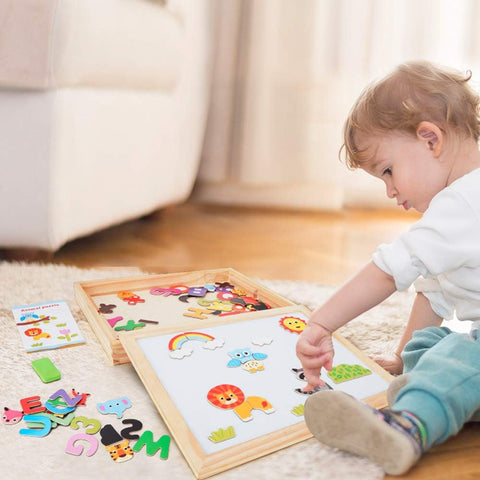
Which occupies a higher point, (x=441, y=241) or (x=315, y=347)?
→ (x=441, y=241)

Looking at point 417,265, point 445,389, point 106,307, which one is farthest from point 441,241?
point 106,307

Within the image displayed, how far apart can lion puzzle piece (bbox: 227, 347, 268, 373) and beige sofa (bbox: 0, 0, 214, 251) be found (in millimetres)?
529

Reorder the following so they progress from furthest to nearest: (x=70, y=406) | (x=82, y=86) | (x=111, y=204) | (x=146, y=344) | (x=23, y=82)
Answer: (x=111, y=204), (x=82, y=86), (x=23, y=82), (x=146, y=344), (x=70, y=406)

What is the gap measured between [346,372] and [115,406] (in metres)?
0.28

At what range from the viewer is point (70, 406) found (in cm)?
65

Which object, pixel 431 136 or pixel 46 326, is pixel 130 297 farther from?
pixel 431 136

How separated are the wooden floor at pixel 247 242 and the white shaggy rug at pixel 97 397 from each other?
0.21 m

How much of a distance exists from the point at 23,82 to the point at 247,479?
803 mm

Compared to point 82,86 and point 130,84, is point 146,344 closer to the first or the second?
point 82,86

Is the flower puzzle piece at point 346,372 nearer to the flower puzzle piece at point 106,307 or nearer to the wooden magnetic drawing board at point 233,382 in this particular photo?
the wooden magnetic drawing board at point 233,382

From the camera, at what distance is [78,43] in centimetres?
107

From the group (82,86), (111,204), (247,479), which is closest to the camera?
(247,479)

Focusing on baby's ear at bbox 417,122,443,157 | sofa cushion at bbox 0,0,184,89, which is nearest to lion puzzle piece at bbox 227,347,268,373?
baby's ear at bbox 417,122,443,157

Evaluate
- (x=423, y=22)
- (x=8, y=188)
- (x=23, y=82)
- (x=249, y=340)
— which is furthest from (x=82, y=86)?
(x=423, y=22)
